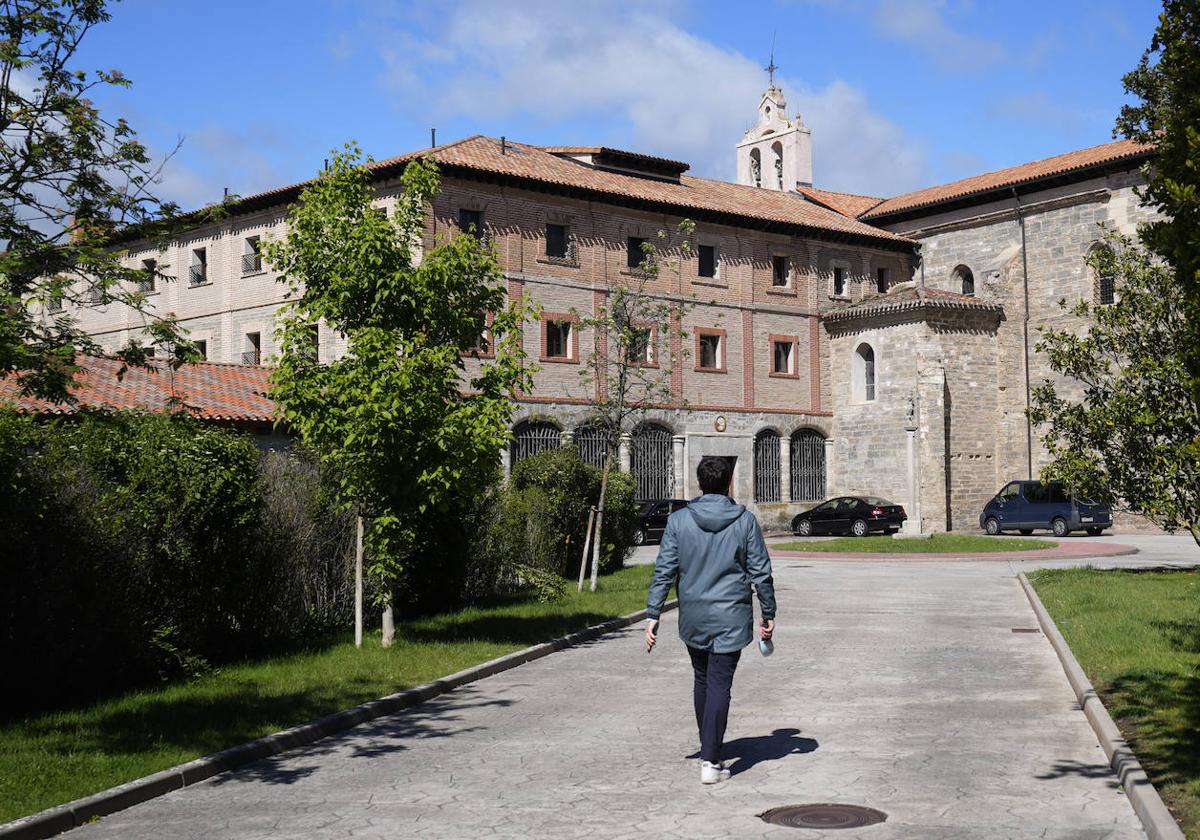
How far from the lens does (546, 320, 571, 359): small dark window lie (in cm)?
3888

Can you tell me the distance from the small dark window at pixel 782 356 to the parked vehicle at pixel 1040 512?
28.8 feet

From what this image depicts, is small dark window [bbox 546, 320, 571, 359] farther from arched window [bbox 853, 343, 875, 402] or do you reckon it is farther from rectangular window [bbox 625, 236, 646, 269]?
arched window [bbox 853, 343, 875, 402]

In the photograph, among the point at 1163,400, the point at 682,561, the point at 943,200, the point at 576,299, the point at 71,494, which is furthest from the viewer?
the point at 943,200

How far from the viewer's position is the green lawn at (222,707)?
7543mm

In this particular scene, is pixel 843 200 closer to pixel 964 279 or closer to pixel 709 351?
pixel 964 279

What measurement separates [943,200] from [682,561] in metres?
42.3

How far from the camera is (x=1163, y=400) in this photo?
1736 cm

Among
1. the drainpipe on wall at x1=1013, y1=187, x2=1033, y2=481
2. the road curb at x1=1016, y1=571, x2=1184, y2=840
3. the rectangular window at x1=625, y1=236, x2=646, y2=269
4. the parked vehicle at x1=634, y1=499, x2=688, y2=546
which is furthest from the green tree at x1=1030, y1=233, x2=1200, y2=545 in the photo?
the drainpipe on wall at x1=1013, y1=187, x2=1033, y2=481

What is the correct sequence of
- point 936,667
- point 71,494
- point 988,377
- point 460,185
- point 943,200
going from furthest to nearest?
point 943,200, point 988,377, point 460,185, point 936,667, point 71,494

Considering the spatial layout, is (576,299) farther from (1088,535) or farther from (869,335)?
(1088,535)

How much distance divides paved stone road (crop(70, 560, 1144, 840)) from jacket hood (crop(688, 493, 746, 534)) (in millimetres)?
1534

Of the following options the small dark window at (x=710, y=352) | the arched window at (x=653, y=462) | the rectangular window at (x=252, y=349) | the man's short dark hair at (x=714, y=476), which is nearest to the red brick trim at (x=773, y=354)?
the small dark window at (x=710, y=352)

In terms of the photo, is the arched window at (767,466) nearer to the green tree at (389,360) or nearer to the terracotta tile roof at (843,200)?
the terracotta tile roof at (843,200)

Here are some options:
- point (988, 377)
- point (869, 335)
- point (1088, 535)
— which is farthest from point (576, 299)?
point (1088, 535)
